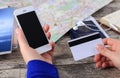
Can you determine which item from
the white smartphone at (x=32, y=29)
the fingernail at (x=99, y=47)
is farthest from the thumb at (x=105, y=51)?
the white smartphone at (x=32, y=29)

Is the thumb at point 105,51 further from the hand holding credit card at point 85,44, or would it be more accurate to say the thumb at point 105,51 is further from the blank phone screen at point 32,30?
the blank phone screen at point 32,30

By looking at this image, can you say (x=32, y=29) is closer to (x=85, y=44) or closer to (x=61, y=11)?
(x=85, y=44)

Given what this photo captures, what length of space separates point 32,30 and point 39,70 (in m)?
0.20

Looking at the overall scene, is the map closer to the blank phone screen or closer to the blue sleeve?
the blank phone screen

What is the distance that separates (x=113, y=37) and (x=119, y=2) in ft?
0.97

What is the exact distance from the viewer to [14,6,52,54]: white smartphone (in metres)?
0.90

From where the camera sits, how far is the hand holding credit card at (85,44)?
94cm

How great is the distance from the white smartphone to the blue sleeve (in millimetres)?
129

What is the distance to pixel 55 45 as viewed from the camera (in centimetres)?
104

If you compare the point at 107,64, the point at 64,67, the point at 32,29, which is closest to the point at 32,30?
the point at 32,29

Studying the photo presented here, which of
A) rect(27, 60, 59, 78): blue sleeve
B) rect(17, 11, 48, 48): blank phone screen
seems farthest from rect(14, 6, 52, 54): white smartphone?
rect(27, 60, 59, 78): blue sleeve

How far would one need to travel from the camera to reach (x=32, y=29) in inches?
35.9

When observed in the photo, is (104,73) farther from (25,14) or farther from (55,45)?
(25,14)

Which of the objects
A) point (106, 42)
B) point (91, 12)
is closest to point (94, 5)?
point (91, 12)
